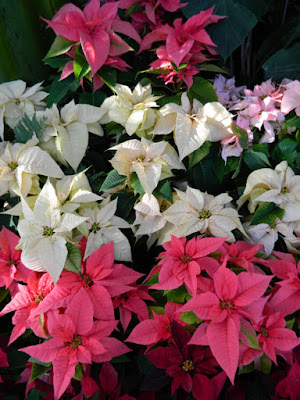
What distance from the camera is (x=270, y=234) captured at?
0.91 metres

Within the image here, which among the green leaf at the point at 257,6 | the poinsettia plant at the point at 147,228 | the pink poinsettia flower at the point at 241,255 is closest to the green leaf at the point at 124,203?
the poinsettia plant at the point at 147,228

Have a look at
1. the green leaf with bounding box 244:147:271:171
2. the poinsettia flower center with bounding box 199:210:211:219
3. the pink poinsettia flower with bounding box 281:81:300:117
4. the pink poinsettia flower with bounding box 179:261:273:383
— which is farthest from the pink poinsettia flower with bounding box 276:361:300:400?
the pink poinsettia flower with bounding box 281:81:300:117

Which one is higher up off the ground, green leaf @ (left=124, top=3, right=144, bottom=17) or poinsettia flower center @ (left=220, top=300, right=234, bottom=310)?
green leaf @ (left=124, top=3, right=144, bottom=17)

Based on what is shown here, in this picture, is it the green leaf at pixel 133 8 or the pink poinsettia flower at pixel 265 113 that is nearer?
the pink poinsettia flower at pixel 265 113

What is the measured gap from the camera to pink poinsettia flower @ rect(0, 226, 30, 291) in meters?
0.84

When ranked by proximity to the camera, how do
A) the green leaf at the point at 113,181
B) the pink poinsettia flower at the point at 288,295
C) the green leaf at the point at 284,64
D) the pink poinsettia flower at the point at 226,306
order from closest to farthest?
the pink poinsettia flower at the point at 226,306, the pink poinsettia flower at the point at 288,295, the green leaf at the point at 113,181, the green leaf at the point at 284,64

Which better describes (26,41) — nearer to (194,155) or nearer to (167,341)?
(194,155)

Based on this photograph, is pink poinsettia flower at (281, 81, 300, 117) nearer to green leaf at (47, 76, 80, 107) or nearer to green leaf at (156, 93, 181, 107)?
green leaf at (156, 93, 181, 107)

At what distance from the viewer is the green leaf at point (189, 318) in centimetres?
72

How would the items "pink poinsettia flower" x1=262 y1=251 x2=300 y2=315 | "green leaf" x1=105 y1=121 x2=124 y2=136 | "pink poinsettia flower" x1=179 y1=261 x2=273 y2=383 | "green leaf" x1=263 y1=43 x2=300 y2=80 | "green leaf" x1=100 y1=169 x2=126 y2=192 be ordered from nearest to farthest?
"pink poinsettia flower" x1=179 y1=261 x2=273 y2=383 < "pink poinsettia flower" x1=262 y1=251 x2=300 y2=315 < "green leaf" x1=100 y1=169 x2=126 y2=192 < "green leaf" x1=105 y1=121 x2=124 y2=136 < "green leaf" x1=263 y1=43 x2=300 y2=80

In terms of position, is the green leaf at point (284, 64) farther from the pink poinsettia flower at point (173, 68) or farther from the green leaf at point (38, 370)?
the green leaf at point (38, 370)

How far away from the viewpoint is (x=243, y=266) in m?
0.76

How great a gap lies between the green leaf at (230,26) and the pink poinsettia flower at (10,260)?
695mm

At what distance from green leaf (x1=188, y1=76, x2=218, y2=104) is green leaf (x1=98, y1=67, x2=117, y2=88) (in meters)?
0.19
